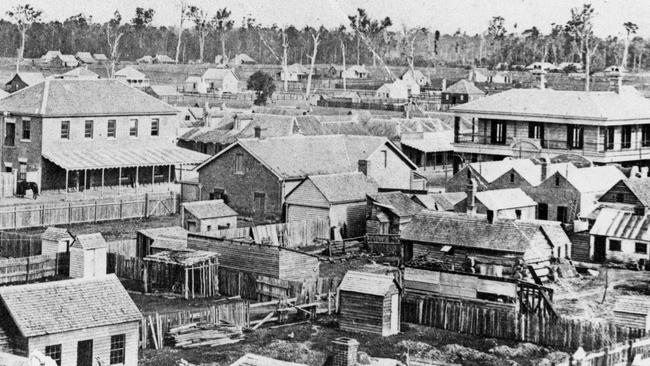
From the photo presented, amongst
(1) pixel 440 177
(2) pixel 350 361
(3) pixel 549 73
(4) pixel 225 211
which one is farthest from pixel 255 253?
(3) pixel 549 73

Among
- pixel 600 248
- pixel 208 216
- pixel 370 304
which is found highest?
pixel 208 216

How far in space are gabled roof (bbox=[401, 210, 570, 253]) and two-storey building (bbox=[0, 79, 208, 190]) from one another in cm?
2411

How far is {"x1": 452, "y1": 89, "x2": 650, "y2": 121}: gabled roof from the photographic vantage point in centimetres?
7094

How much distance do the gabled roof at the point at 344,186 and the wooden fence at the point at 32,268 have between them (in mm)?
15398

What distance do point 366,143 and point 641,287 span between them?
23008mm

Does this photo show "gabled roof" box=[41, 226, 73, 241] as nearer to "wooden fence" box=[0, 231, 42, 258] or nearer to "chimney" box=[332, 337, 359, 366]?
"wooden fence" box=[0, 231, 42, 258]

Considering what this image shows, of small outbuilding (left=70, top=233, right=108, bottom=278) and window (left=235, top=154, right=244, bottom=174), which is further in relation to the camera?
window (left=235, top=154, right=244, bottom=174)

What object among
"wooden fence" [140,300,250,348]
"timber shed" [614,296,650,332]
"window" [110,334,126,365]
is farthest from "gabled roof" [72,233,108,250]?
"timber shed" [614,296,650,332]

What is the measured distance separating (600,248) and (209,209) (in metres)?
18.6

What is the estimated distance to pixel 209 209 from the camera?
55031 millimetres

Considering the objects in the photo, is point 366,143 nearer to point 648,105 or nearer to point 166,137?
point 166,137

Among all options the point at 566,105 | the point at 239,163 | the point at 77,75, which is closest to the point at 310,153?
the point at 239,163

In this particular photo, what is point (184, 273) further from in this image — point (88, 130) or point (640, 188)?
point (88, 130)

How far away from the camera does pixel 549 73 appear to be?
163250mm
